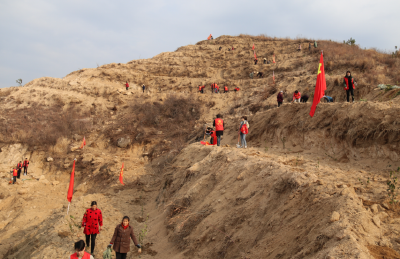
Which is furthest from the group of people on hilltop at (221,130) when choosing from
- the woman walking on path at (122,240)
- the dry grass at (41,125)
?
the dry grass at (41,125)

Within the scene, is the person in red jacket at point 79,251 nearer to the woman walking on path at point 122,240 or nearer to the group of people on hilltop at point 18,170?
the woman walking on path at point 122,240

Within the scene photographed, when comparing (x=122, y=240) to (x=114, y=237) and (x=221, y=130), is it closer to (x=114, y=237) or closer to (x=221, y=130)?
(x=114, y=237)

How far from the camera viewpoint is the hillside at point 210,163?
443 cm

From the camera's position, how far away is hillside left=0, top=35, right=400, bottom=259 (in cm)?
443

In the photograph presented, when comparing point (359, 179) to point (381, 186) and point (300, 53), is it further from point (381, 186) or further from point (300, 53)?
point (300, 53)

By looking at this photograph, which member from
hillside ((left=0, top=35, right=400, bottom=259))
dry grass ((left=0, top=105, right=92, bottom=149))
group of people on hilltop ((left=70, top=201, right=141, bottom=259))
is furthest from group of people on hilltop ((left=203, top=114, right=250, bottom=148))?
dry grass ((left=0, top=105, right=92, bottom=149))

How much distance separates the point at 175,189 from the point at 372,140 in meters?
6.38

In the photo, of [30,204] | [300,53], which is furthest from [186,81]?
[30,204]

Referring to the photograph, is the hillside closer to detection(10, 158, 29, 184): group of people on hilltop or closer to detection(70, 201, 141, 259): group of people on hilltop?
detection(10, 158, 29, 184): group of people on hilltop

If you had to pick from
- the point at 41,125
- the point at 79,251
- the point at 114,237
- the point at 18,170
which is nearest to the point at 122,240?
the point at 114,237

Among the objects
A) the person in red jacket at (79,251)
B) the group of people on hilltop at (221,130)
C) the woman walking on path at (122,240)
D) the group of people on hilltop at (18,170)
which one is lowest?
the group of people on hilltop at (18,170)

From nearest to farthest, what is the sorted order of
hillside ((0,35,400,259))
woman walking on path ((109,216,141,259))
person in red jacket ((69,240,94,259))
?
person in red jacket ((69,240,94,259)) < hillside ((0,35,400,259)) < woman walking on path ((109,216,141,259))

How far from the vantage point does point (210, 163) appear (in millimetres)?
9086

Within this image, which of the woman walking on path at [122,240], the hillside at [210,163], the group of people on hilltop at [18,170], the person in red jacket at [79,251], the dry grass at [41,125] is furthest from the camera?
the dry grass at [41,125]
